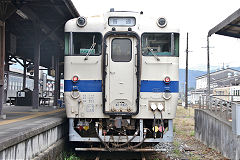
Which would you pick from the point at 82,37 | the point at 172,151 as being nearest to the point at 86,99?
the point at 82,37

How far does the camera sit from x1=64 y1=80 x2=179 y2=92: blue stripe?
755 cm

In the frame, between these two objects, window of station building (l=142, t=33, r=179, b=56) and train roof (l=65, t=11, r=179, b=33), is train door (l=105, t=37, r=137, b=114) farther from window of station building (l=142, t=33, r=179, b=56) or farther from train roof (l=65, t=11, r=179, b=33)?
train roof (l=65, t=11, r=179, b=33)

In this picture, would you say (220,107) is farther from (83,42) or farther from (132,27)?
(83,42)

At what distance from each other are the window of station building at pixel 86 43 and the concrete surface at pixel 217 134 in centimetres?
410

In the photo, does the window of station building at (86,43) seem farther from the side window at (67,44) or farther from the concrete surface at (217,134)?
the concrete surface at (217,134)

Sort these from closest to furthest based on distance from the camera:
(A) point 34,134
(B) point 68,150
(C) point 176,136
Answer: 1. (A) point 34,134
2. (B) point 68,150
3. (C) point 176,136

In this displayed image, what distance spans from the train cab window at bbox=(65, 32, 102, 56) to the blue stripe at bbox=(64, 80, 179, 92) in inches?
29.7

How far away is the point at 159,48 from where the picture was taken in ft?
25.4

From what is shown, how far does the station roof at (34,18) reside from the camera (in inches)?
386

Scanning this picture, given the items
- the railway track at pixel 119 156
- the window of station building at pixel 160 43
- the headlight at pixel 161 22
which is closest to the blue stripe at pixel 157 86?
the window of station building at pixel 160 43

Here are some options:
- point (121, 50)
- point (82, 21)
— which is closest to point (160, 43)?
point (121, 50)

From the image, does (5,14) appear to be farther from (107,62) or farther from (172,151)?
(172,151)

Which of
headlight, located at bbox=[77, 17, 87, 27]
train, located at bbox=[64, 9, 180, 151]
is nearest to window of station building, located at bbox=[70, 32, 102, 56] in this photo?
train, located at bbox=[64, 9, 180, 151]

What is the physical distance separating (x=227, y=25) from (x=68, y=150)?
6.45 m
